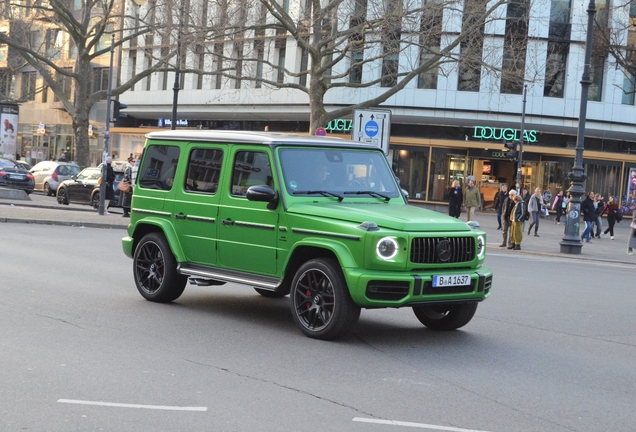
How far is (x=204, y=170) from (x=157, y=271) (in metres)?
1.30

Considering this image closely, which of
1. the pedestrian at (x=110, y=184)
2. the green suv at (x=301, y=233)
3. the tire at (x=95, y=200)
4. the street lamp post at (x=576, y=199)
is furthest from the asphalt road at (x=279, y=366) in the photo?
the tire at (x=95, y=200)

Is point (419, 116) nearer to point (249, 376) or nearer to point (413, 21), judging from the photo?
point (413, 21)

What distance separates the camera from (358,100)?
49.8 meters

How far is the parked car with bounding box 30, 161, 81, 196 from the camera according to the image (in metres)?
41.8

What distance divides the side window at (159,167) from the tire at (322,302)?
2.58 m

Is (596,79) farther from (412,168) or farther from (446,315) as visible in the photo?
(446,315)

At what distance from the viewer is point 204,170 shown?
10.6 metres

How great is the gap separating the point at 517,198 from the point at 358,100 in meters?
24.8

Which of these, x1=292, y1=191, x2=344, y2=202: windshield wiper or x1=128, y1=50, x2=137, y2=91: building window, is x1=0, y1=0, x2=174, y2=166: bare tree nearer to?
x1=128, y1=50, x2=137, y2=91: building window

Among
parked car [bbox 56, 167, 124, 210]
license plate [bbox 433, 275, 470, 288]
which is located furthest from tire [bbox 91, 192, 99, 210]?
license plate [bbox 433, 275, 470, 288]

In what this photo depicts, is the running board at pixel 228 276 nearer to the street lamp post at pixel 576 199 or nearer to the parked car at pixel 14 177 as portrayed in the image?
the street lamp post at pixel 576 199

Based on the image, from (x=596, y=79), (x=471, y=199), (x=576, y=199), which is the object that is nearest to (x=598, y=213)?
(x=471, y=199)

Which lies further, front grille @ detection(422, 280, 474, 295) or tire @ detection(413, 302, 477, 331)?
→ tire @ detection(413, 302, 477, 331)

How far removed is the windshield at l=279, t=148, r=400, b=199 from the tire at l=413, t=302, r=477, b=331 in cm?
127
